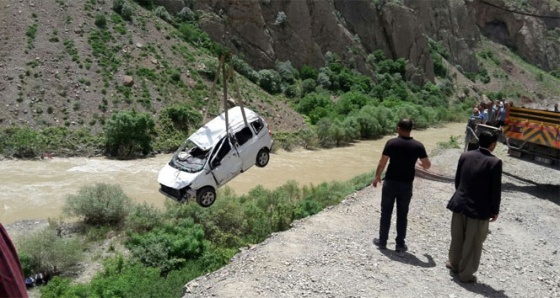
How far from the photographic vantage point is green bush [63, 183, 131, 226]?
15.6 m

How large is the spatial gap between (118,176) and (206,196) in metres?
9.79

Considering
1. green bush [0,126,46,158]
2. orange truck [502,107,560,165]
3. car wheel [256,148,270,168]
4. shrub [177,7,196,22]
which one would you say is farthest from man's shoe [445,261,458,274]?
shrub [177,7,196,22]

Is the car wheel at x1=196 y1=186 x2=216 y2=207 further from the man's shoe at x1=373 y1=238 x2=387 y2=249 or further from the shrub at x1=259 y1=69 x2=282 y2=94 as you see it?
the shrub at x1=259 y1=69 x2=282 y2=94

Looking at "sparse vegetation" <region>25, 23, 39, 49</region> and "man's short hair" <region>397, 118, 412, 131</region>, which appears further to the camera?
"sparse vegetation" <region>25, 23, 39, 49</region>

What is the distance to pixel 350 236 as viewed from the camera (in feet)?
29.1

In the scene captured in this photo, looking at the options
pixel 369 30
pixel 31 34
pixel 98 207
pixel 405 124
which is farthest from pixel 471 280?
pixel 369 30

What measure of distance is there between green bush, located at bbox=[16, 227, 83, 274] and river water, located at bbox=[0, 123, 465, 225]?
450 centimetres

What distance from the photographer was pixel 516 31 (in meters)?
77.4

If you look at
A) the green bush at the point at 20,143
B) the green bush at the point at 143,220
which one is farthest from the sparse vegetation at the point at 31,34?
the green bush at the point at 143,220

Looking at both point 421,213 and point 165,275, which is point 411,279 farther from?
point 165,275

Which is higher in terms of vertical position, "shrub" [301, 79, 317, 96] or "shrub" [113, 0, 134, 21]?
"shrub" [113, 0, 134, 21]

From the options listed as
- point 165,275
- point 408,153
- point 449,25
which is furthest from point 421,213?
point 449,25

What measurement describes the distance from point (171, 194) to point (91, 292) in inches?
187

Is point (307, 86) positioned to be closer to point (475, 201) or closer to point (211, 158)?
point (211, 158)
